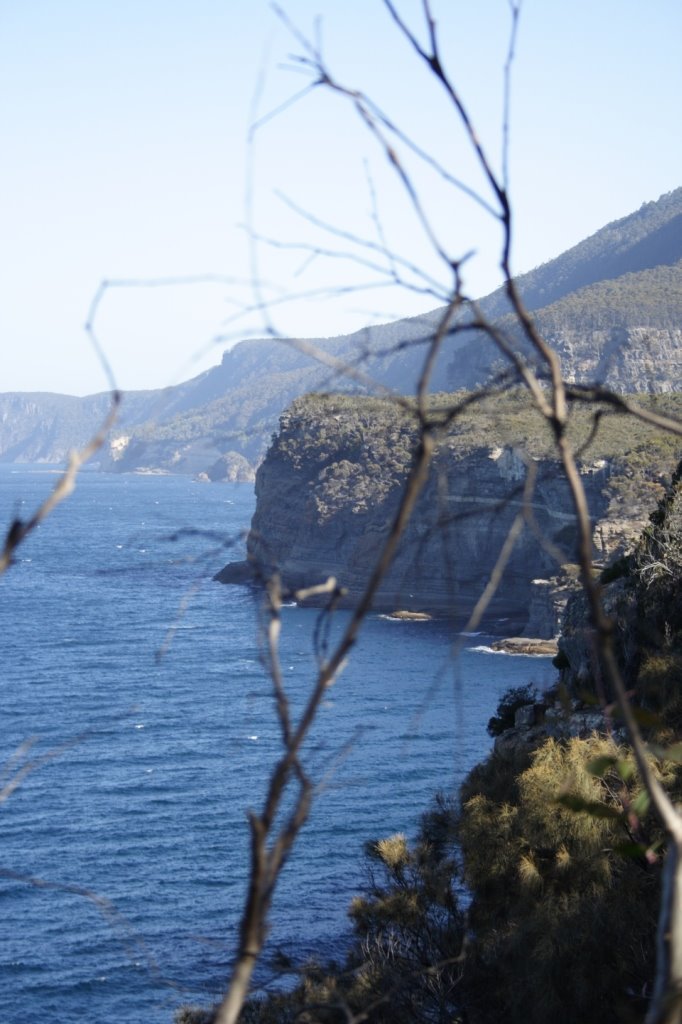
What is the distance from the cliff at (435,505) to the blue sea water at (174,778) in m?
3.54

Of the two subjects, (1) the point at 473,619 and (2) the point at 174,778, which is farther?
(2) the point at 174,778

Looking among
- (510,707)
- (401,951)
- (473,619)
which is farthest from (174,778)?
(473,619)

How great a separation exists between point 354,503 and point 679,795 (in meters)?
55.5

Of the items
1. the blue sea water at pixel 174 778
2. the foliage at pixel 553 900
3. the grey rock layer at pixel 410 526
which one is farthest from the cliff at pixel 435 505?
the foliage at pixel 553 900

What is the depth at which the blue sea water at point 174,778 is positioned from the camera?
20.6 metres

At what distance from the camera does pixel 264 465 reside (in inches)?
2958

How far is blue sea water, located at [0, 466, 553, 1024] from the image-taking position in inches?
811

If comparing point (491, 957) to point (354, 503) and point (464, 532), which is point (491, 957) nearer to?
point (464, 532)

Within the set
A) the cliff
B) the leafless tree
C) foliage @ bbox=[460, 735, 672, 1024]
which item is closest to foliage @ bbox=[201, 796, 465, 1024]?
foliage @ bbox=[460, 735, 672, 1024]

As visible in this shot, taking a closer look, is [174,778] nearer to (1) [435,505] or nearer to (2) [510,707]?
(2) [510,707]

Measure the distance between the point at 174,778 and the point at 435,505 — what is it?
3047 cm

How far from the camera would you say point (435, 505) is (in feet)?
196

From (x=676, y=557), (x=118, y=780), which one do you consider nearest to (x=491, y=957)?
(x=676, y=557)

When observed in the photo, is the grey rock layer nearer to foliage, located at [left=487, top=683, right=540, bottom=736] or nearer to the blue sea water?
the blue sea water
